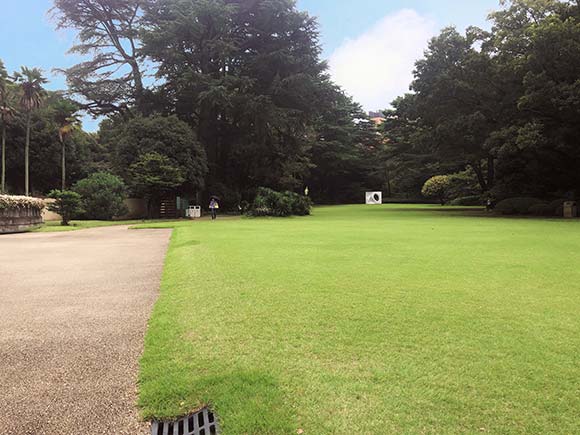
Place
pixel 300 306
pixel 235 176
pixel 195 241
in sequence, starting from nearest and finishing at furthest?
pixel 300 306
pixel 195 241
pixel 235 176

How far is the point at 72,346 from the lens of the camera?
331 centimetres

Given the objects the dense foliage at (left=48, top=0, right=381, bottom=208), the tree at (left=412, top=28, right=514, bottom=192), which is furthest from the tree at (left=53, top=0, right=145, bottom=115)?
the tree at (left=412, top=28, right=514, bottom=192)

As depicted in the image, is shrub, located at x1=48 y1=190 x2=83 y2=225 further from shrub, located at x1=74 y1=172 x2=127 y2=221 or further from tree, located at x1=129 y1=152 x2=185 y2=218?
tree, located at x1=129 y1=152 x2=185 y2=218

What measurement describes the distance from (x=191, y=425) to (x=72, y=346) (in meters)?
1.63

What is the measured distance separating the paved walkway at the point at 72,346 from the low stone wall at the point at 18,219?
9.87 meters

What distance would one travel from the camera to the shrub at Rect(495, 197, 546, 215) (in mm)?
20911

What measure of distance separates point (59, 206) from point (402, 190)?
1545 inches

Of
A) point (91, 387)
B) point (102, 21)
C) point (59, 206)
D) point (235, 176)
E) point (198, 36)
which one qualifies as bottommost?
point (91, 387)

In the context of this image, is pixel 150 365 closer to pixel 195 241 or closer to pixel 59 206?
pixel 195 241

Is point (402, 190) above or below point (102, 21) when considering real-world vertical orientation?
below

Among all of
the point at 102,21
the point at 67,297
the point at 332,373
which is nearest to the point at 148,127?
the point at 102,21

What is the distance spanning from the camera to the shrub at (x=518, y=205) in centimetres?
2091

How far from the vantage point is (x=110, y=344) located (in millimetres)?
3344

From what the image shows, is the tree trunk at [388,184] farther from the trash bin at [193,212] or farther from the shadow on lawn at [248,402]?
the shadow on lawn at [248,402]
